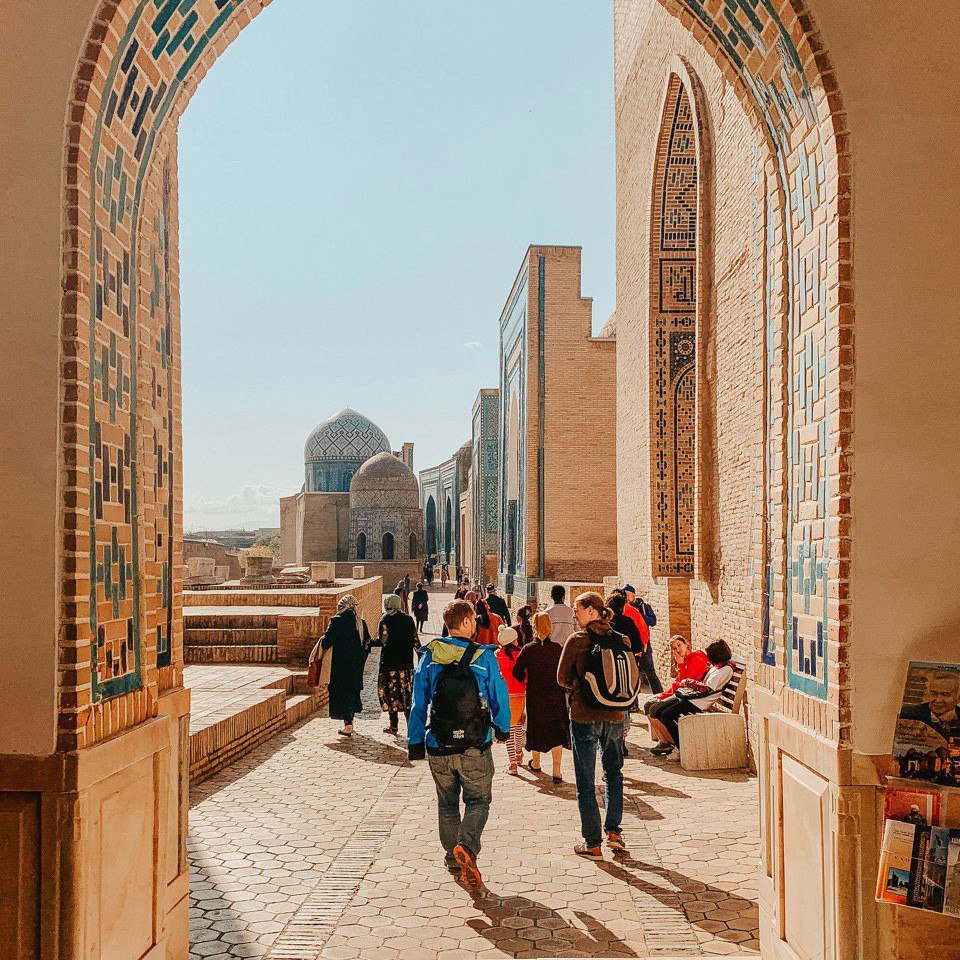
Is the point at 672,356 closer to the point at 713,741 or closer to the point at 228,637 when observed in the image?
the point at 713,741

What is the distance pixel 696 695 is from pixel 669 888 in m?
2.66

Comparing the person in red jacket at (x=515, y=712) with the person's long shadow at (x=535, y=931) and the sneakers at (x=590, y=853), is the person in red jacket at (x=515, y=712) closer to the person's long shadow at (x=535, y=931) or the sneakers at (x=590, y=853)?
the sneakers at (x=590, y=853)

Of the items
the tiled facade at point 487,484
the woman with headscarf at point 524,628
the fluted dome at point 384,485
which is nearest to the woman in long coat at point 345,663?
the woman with headscarf at point 524,628

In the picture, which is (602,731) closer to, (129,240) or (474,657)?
(474,657)

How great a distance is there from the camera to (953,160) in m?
2.82

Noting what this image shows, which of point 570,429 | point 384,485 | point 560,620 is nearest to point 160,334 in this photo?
point 560,620

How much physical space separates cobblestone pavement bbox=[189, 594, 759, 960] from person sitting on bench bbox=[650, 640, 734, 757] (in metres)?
0.42

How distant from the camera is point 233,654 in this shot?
10281mm

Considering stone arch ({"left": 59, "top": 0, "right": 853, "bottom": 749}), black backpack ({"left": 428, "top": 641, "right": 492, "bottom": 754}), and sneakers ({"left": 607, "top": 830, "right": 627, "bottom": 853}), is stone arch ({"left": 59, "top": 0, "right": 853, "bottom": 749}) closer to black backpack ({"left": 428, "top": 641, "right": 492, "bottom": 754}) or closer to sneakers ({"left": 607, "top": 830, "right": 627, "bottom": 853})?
black backpack ({"left": 428, "top": 641, "right": 492, "bottom": 754})

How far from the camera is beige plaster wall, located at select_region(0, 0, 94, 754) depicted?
8.76ft

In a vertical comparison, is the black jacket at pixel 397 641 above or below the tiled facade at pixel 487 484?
below

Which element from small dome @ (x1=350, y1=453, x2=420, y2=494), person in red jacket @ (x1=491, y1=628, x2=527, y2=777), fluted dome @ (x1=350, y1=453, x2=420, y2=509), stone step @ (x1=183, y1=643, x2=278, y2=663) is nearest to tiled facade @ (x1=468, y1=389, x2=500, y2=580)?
fluted dome @ (x1=350, y1=453, x2=420, y2=509)

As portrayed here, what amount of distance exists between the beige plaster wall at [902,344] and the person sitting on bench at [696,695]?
395 centimetres

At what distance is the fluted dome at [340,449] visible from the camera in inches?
1729
